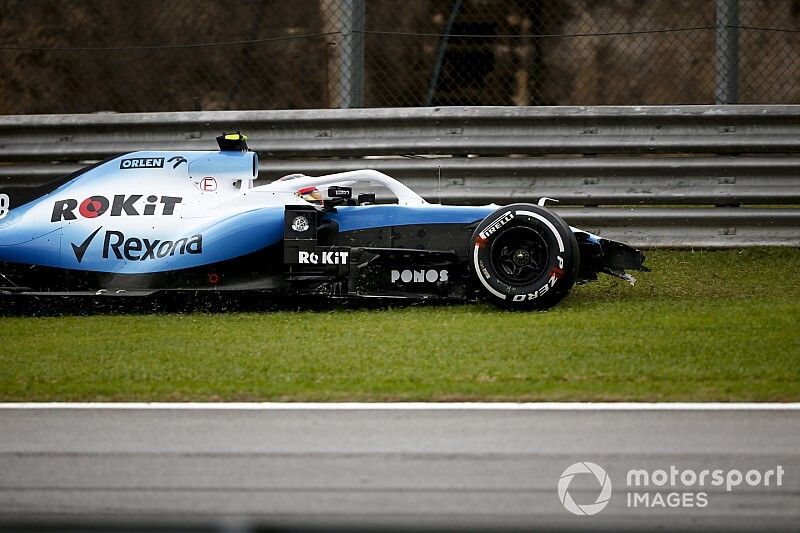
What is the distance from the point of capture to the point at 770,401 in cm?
585

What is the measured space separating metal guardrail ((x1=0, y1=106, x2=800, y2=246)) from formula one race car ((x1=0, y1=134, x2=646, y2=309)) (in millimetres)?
1525

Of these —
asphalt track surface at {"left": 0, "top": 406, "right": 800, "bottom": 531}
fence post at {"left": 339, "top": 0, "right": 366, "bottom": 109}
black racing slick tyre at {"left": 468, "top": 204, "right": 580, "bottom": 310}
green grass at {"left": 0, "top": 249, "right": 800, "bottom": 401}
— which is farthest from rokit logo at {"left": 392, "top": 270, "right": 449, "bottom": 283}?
asphalt track surface at {"left": 0, "top": 406, "right": 800, "bottom": 531}

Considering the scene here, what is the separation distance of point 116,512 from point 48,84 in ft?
41.3

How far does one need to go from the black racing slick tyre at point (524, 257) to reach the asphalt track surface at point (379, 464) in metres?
2.78

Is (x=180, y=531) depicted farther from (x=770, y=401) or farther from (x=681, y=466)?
(x=770, y=401)

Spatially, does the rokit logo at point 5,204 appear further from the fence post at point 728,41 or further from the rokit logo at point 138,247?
the fence post at point 728,41

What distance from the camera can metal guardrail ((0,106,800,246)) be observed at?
10.5 meters

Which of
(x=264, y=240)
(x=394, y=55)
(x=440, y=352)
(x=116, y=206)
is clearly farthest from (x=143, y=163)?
(x=394, y=55)

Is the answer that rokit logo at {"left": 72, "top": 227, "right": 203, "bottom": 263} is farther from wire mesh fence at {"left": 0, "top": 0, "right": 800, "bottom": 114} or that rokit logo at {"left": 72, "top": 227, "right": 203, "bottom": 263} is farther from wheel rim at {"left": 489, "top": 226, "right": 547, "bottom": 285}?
wire mesh fence at {"left": 0, "top": 0, "right": 800, "bottom": 114}

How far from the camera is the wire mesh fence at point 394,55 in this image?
1346 centimetres

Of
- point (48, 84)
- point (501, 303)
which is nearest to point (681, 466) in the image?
point (501, 303)

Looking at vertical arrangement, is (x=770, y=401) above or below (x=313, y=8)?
below

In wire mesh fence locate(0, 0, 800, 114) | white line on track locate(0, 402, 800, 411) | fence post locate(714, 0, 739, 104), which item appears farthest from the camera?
wire mesh fence locate(0, 0, 800, 114)

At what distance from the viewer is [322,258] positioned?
8.91 m
